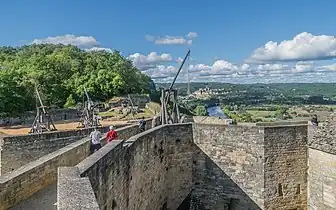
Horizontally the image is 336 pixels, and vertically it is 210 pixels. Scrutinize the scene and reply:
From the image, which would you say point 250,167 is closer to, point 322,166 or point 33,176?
point 322,166

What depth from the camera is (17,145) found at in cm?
1514

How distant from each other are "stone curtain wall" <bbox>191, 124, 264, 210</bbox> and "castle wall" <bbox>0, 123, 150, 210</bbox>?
4.65 m

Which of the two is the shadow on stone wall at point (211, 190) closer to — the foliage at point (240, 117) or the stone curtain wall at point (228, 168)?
the stone curtain wall at point (228, 168)

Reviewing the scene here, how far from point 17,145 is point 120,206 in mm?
7583

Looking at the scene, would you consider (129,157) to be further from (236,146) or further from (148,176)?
(236,146)

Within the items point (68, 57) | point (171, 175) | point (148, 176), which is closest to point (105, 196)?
point (148, 176)

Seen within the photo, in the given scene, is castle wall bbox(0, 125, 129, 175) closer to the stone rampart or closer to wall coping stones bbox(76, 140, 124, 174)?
the stone rampart

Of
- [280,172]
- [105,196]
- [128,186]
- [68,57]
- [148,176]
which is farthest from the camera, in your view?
[68,57]

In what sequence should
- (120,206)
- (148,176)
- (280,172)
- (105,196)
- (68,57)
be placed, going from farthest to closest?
(68,57)
(280,172)
(148,176)
(120,206)
(105,196)

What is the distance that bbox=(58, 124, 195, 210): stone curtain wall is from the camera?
25.0ft

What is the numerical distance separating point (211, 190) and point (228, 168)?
1019mm

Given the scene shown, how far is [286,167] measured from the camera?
47.9 ft

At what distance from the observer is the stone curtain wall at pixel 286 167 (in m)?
14.4

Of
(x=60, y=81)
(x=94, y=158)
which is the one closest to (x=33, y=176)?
(x=94, y=158)
